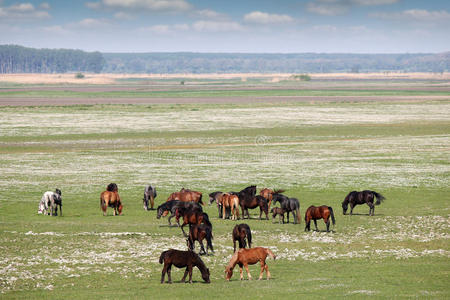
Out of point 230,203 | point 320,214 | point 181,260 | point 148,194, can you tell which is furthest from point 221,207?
point 181,260

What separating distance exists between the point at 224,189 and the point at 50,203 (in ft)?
37.0

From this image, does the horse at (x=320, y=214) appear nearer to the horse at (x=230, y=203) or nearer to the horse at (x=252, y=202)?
the horse at (x=252, y=202)

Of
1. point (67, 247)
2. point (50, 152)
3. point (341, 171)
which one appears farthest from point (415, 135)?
point (67, 247)

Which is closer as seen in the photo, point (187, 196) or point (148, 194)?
point (187, 196)

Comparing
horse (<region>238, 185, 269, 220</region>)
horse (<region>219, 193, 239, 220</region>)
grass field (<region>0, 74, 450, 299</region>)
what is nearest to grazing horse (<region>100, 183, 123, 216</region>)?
grass field (<region>0, 74, 450, 299</region>)

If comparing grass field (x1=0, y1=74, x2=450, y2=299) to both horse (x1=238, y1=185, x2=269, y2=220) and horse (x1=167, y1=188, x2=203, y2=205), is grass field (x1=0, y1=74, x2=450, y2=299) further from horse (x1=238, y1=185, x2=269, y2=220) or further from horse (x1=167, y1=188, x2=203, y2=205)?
horse (x1=167, y1=188, x2=203, y2=205)

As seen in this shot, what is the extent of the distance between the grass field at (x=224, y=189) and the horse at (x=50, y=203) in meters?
0.76

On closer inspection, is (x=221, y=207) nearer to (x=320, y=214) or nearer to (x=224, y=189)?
(x=320, y=214)

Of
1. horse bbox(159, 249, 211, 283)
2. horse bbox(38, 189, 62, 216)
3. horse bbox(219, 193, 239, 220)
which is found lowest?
horse bbox(38, 189, 62, 216)

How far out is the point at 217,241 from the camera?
25.8 meters

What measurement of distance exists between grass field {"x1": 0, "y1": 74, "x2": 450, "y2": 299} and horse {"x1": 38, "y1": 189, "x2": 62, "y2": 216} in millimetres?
758

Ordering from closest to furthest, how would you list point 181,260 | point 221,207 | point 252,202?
point 181,260 → point 252,202 → point 221,207

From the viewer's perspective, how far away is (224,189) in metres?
40.3

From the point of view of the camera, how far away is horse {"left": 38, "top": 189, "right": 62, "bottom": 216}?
32.0 meters
